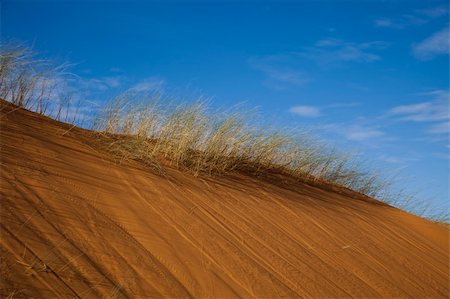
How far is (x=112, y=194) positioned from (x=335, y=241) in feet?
7.48

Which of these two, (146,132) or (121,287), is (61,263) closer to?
(121,287)

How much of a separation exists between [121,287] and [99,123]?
3066 millimetres

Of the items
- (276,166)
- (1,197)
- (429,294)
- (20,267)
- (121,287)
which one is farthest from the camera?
(276,166)

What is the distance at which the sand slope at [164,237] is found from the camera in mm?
2396

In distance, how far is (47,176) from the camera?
3.17 m

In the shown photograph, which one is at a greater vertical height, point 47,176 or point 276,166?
point 276,166

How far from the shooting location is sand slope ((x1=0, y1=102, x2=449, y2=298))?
2.40 metres

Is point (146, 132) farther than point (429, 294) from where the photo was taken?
Yes

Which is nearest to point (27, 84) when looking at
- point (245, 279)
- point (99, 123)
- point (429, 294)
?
point (99, 123)

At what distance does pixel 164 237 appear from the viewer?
118 inches

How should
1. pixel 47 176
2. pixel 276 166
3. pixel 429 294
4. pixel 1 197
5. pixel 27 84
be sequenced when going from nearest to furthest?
1. pixel 1 197
2. pixel 47 176
3. pixel 429 294
4. pixel 27 84
5. pixel 276 166

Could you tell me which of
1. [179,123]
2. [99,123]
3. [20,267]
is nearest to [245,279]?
[20,267]

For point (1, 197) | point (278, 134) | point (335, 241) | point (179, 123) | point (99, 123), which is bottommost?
point (1, 197)

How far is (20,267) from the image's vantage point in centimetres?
219
